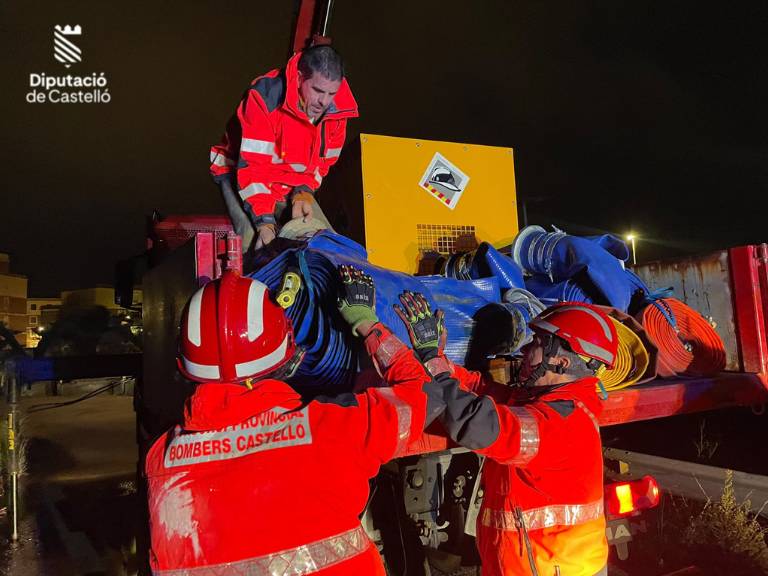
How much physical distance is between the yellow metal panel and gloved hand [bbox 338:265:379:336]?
1.79 metres

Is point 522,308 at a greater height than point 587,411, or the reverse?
point 522,308

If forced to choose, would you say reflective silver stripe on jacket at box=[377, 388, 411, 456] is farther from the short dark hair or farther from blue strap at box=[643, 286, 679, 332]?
the short dark hair

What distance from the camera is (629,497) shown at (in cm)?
275

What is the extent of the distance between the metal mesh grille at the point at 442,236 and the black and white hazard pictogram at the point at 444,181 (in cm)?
19

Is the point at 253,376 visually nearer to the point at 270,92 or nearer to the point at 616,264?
the point at 270,92

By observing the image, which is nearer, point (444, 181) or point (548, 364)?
point (548, 364)

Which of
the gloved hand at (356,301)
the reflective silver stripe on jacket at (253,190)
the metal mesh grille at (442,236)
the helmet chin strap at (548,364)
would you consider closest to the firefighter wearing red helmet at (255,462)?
the gloved hand at (356,301)

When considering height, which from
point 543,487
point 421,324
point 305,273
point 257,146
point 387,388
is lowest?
point 543,487

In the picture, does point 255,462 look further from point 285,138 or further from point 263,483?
point 285,138

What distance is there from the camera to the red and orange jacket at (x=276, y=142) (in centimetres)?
334

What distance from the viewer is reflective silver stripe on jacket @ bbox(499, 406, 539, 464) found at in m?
1.84

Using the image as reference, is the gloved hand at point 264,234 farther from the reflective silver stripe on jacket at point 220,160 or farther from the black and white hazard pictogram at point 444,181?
the black and white hazard pictogram at point 444,181

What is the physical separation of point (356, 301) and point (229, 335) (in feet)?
2.00

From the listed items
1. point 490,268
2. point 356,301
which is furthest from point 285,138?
point 356,301
